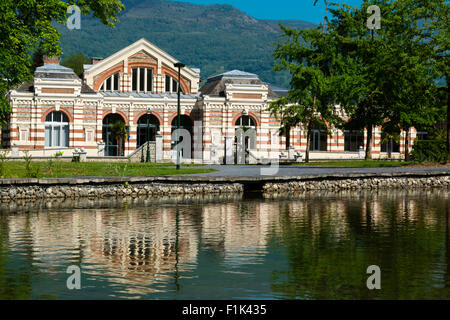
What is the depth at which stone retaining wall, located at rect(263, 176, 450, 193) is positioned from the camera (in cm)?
2884

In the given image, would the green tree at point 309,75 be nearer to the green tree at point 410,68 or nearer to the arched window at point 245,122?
the green tree at point 410,68

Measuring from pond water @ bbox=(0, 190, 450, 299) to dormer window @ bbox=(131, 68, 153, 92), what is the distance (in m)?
42.2

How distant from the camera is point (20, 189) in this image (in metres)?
23.1

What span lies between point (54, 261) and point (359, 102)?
125 feet

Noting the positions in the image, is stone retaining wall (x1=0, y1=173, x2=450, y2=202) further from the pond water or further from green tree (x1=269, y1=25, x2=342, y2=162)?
green tree (x1=269, y1=25, x2=342, y2=162)

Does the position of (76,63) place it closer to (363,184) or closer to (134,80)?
(134,80)

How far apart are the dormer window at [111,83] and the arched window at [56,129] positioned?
6.53 m

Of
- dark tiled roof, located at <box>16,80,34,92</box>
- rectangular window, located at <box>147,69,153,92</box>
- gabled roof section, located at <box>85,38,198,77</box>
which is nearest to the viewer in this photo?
dark tiled roof, located at <box>16,80,34,92</box>

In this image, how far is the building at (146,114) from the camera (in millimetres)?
54500

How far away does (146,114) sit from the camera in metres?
59.8

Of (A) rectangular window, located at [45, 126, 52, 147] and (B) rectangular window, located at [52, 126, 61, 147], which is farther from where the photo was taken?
(B) rectangular window, located at [52, 126, 61, 147]

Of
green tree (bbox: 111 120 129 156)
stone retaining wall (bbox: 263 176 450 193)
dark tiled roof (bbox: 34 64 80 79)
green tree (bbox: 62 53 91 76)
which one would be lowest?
stone retaining wall (bbox: 263 176 450 193)

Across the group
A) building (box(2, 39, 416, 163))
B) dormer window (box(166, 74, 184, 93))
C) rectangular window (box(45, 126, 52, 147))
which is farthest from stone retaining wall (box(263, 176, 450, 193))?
dormer window (box(166, 74, 184, 93))

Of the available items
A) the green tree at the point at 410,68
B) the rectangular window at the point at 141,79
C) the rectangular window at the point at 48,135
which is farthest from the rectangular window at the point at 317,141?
the rectangular window at the point at 48,135
